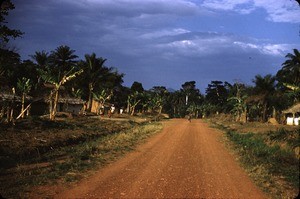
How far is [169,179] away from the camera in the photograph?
9859mm

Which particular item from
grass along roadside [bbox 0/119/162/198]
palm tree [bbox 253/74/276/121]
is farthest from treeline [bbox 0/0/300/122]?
grass along roadside [bbox 0/119/162/198]

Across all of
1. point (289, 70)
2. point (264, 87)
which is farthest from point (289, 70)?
point (264, 87)

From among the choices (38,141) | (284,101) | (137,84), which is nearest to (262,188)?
(38,141)

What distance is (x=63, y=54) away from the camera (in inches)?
2338

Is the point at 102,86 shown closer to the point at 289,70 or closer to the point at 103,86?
the point at 103,86

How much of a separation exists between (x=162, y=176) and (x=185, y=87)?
351ft

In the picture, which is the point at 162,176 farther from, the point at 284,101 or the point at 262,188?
the point at 284,101

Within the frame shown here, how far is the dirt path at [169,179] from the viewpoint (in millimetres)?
8297

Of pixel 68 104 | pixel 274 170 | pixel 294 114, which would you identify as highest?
pixel 68 104

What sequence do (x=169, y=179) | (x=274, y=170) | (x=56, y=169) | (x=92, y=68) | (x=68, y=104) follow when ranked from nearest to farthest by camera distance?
(x=169, y=179), (x=56, y=169), (x=274, y=170), (x=68, y=104), (x=92, y=68)

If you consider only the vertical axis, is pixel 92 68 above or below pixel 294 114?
above

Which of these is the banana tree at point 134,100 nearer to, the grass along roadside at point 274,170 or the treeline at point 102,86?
the treeline at point 102,86

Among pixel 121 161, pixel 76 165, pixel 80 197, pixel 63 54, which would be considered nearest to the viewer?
pixel 80 197

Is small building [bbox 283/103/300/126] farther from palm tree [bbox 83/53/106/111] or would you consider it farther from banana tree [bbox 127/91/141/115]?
palm tree [bbox 83/53/106/111]
